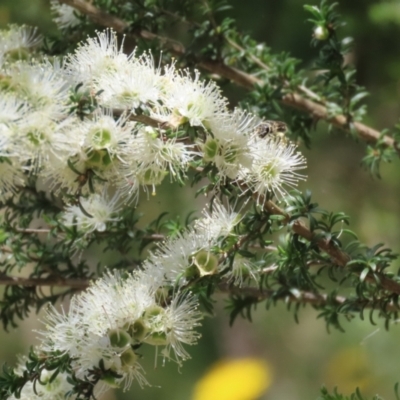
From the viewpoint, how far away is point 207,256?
0.59 m

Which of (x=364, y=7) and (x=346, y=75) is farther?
(x=364, y=7)

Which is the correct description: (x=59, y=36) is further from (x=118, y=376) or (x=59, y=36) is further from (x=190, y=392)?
(x=190, y=392)

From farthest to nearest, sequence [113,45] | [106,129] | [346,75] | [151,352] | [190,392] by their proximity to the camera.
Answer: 1. [190,392]
2. [151,352]
3. [346,75]
4. [113,45]
5. [106,129]

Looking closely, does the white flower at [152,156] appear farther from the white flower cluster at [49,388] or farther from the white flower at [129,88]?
the white flower cluster at [49,388]

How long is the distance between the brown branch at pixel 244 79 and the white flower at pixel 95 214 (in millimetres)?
240

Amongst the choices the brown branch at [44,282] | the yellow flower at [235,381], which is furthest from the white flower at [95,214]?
the yellow flower at [235,381]

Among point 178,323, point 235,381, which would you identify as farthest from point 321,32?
point 235,381

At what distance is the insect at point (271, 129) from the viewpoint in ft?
2.09

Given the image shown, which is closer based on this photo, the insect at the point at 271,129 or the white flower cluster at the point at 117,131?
the white flower cluster at the point at 117,131

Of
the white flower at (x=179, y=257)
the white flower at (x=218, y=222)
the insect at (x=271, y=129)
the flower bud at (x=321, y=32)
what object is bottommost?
the white flower at (x=179, y=257)

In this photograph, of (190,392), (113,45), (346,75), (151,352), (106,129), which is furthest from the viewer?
(190,392)

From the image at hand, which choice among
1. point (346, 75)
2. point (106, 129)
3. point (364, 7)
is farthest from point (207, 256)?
point (364, 7)

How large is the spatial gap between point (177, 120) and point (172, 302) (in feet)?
0.54

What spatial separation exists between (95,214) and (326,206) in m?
0.60
